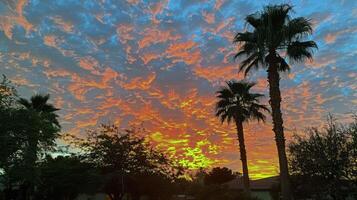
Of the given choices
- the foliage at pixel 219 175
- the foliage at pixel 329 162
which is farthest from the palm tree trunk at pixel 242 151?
the foliage at pixel 219 175

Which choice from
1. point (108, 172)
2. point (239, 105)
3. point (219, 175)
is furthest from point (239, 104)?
point (219, 175)

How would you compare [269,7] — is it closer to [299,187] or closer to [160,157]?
[299,187]

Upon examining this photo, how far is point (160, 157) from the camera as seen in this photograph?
46188mm

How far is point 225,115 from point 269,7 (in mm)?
18063

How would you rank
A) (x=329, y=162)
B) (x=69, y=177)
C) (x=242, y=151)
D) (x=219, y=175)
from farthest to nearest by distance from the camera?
1. (x=219, y=175)
2. (x=69, y=177)
3. (x=242, y=151)
4. (x=329, y=162)

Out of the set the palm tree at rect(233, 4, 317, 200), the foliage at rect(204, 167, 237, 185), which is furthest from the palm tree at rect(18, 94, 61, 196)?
the foliage at rect(204, 167, 237, 185)

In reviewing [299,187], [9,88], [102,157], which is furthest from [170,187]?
[9,88]

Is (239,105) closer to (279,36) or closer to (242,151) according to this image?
(242,151)

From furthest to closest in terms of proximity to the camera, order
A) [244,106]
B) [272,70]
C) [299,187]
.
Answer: [244,106] → [299,187] → [272,70]

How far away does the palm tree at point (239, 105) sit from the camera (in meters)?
41.2

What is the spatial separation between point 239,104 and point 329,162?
64.4 feet

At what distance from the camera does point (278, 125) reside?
78.1 ft

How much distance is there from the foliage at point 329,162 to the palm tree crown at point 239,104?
16.0m

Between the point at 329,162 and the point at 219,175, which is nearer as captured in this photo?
the point at 329,162
